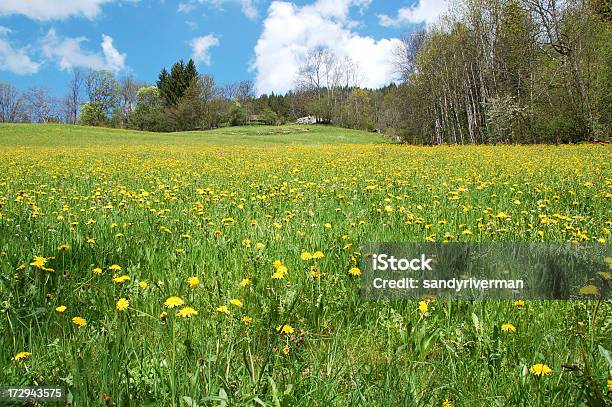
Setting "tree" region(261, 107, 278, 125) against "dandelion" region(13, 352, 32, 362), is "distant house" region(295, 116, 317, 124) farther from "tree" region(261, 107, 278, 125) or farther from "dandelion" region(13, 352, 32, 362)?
"dandelion" region(13, 352, 32, 362)

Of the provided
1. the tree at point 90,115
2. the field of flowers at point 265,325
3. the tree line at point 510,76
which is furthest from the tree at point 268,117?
the field of flowers at point 265,325

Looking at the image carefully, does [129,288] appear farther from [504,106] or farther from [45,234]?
[504,106]

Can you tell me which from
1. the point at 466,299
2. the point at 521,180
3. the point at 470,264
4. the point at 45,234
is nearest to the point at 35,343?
the point at 45,234

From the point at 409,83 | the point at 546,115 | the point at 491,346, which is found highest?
the point at 409,83

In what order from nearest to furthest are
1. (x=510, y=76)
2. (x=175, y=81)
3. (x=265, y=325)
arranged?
(x=265, y=325)
(x=510, y=76)
(x=175, y=81)

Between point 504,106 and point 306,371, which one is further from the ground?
point 504,106

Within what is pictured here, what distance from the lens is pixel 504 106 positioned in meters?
27.8

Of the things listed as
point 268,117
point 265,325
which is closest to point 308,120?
point 268,117

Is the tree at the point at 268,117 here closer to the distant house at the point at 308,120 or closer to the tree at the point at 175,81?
the distant house at the point at 308,120

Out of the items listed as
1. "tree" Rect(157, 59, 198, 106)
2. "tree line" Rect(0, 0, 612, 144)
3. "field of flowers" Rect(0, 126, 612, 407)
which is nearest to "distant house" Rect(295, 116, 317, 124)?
"tree" Rect(157, 59, 198, 106)

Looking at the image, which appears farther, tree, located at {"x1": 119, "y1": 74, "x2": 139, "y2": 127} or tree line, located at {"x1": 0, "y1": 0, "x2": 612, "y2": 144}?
tree, located at {"x1": 119, "y1": 74, "x2": 139, "y2": 127}

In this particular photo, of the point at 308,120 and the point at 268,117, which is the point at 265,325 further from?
the point at 308,120

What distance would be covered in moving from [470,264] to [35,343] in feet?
8.81

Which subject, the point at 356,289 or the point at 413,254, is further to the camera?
the point at 413,254
